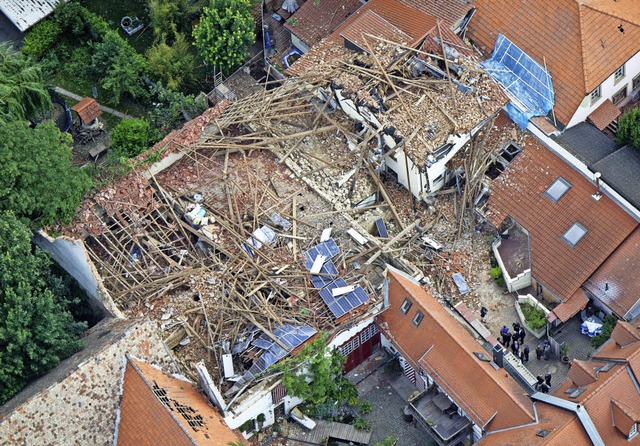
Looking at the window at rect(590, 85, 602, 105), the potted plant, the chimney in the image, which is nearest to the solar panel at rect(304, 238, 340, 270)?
the potted plant

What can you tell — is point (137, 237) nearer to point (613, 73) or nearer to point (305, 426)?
point (305, 426)

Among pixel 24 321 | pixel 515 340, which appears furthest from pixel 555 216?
pixel 24 321

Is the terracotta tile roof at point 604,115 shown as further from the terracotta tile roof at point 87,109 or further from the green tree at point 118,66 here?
the terracotta tile roof at point 87,109

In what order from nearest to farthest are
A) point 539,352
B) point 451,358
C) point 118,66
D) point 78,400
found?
point 78,400 < point 451,358 < point 539,352 < point 118,66

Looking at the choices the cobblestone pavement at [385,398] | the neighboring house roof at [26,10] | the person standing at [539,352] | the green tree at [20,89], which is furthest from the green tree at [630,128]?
the neighboring house roof at [26,10]

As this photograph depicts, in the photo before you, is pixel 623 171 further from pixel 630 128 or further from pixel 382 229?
pixel 382 229

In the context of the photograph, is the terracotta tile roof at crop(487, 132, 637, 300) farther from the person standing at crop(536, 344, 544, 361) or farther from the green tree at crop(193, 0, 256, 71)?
the green tree at crop(193, 0, 256, 71)

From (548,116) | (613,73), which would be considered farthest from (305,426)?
(613,73)
